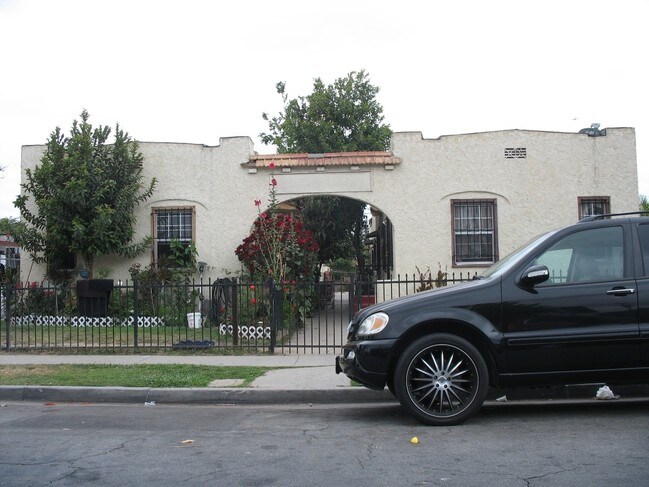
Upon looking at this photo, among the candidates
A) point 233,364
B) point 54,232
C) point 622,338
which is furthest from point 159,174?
point 622,338

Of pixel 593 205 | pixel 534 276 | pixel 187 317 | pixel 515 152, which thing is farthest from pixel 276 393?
pixel 593 205

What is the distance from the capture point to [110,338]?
40.4ft

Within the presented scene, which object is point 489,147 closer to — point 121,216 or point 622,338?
point 121,216

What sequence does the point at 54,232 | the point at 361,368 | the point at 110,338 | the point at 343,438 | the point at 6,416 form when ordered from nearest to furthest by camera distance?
the point at 343,438
the point at 361,368
the point at 6,416
the point at 110,338
the point at 54,232

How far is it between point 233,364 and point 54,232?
22.8ft

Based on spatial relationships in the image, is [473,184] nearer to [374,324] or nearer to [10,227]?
[374,324]

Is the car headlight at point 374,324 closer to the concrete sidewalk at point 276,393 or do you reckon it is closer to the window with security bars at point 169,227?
the concrete sidewalk at point 276,393

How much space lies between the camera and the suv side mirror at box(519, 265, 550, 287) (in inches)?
231

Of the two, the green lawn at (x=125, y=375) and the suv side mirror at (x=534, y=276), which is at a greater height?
the suv side mirror at (x=534, y=276)

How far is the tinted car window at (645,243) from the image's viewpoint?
6.01 metres

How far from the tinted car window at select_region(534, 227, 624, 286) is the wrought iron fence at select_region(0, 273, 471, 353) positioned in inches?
113

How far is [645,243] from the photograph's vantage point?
6.09 m

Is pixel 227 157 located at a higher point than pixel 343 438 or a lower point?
higher

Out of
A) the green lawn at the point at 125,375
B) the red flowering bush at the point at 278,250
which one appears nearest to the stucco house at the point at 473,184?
the red flowering bush at the point at 278,250
